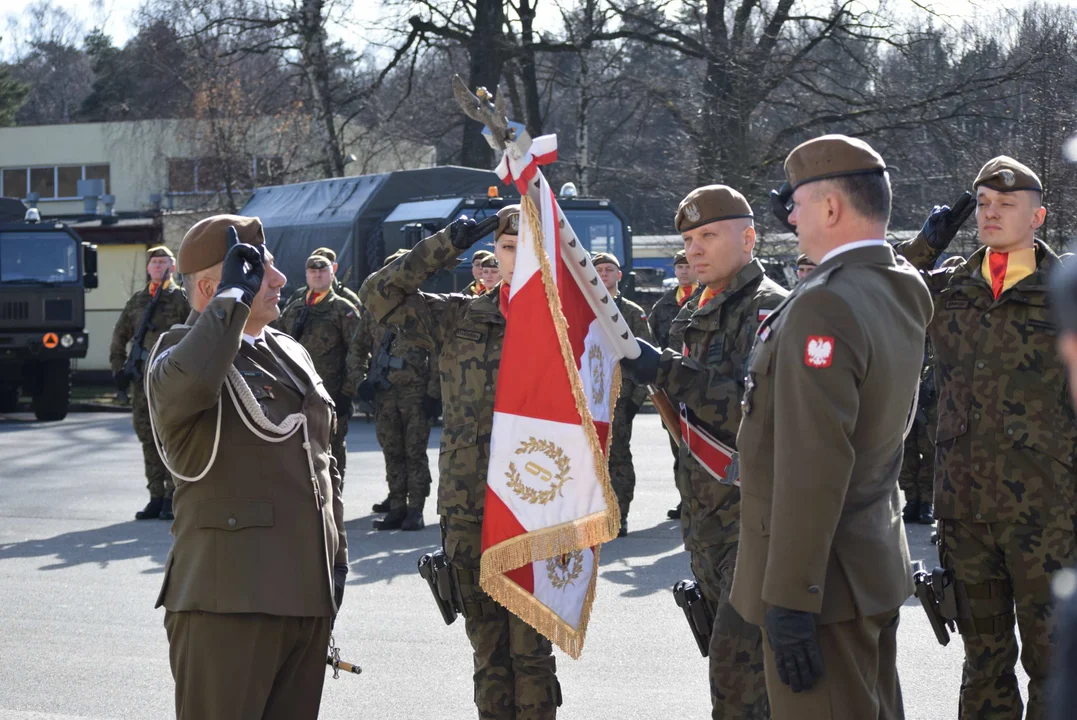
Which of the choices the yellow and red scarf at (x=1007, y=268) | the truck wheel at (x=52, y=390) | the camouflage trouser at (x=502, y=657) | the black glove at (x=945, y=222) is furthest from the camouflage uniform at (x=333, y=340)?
the truck wheel at (x=52, y=390)

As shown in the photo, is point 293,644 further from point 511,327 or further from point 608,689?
point 608,689

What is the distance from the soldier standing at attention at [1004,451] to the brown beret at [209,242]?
8.10 feet

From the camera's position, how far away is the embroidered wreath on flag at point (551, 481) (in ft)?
13.5

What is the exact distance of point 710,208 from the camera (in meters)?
4.60

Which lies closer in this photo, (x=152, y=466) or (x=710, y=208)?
(x=710, y=208)

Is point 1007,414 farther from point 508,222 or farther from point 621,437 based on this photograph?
point 621,437

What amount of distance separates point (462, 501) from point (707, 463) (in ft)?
3.07

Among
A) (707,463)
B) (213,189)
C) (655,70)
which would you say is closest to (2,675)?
(707,463)

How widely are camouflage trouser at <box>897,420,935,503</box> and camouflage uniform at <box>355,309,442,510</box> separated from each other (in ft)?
12.1

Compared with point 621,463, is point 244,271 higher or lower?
higher

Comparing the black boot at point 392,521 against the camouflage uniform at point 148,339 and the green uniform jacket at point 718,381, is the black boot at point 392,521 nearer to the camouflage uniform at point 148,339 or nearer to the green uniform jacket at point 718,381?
the camouflage uniform at point 148,339

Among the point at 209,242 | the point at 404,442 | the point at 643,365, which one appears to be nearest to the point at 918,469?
the point at 404,442

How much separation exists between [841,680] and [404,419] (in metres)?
7.73

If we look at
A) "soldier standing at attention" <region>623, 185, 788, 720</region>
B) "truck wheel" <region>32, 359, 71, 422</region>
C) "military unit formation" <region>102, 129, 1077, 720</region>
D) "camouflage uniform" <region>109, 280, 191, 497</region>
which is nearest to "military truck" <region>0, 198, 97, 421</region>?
"truck wheel" <region>32, 359, 71, 422</region>
